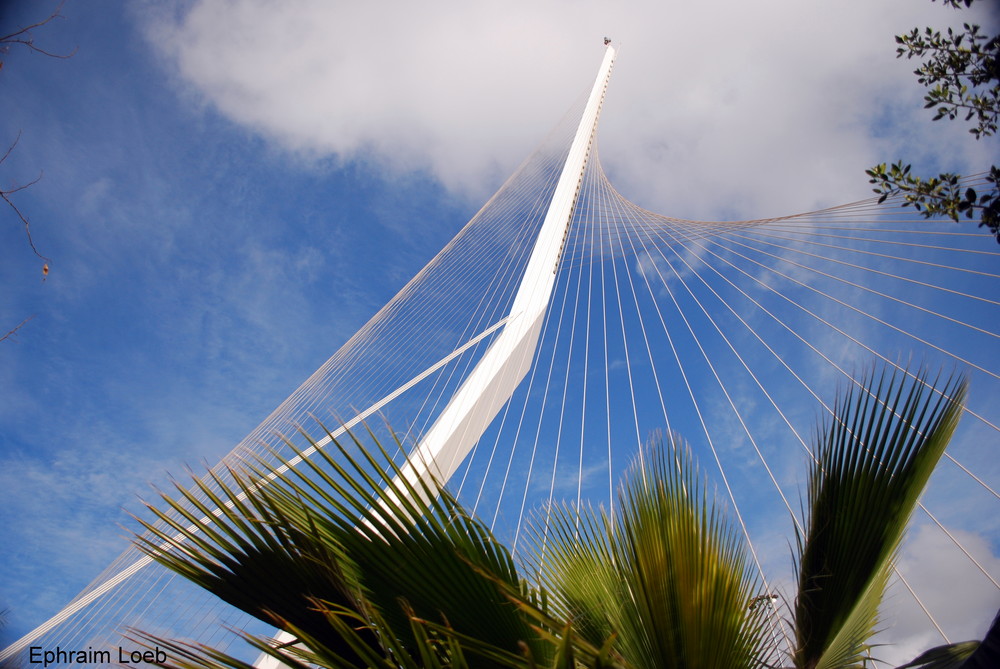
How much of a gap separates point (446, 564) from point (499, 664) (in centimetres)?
23

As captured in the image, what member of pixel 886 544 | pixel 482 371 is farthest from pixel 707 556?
pixel 482 371

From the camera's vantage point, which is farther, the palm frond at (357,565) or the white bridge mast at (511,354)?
the white bridge mast at (511,354)

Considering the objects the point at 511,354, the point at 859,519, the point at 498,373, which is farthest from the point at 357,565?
the point at 511,354

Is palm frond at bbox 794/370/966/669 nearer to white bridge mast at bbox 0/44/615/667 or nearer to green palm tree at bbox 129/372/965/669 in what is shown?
green palm tree at bbox 129/372/965/669

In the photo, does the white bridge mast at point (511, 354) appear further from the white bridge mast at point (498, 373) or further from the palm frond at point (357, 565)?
the palm frond at point (357, 565)

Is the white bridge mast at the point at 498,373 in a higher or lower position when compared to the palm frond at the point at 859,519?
higher

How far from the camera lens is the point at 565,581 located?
1663 mm

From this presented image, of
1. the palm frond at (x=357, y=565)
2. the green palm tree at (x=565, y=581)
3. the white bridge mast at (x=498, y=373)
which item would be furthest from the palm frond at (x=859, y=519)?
the white bridge mast at (x=498, y=373)

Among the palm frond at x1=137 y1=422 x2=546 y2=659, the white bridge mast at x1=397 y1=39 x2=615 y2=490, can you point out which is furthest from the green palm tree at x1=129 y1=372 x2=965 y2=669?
the white bridge mast at x1=397 y1=39 x2=615 y2=490

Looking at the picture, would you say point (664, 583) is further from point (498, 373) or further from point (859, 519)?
point (498, 373)

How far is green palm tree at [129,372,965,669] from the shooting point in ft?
4.17

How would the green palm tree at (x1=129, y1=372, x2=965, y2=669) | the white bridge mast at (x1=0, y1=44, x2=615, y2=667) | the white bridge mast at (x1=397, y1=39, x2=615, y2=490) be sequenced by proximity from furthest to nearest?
the white bridge mast at (x1=397, y1=39, x2=615, y2=490) → the white bridge mast at (x1=0, y1=44, x2=615, y2=667) → the green palm tree at (x1=129, y1=372, x2=965, y2=669)

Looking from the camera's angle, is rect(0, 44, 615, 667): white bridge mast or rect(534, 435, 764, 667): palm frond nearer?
rect(534, 435, 764, 667): palm frond

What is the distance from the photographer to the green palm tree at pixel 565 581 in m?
1.27
